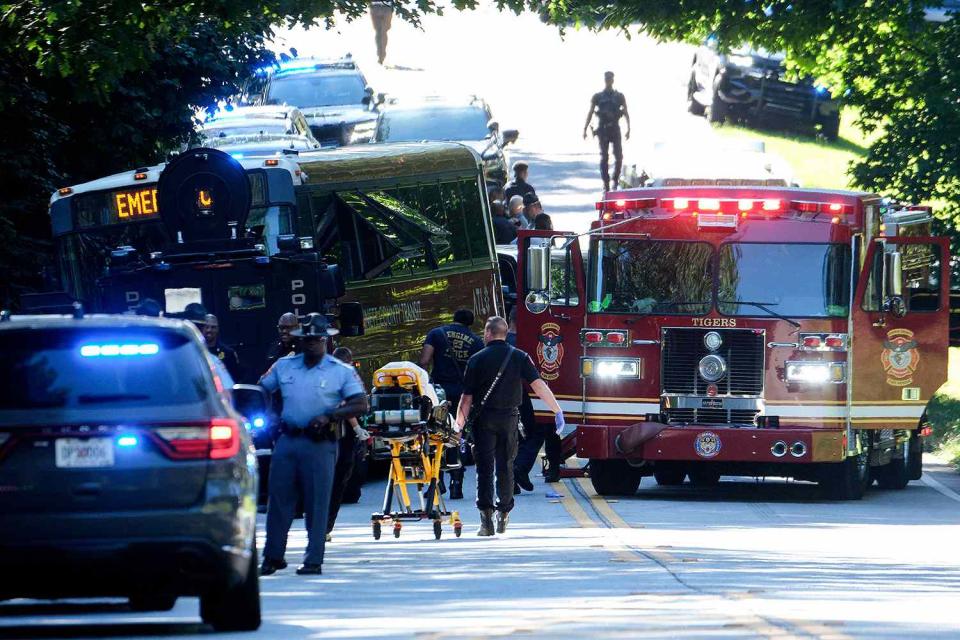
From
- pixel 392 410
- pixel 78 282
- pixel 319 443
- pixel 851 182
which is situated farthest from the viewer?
pixel 851 182

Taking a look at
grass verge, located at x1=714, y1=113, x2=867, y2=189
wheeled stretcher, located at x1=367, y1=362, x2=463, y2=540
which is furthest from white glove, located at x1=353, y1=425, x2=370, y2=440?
grass verge, located at x1=714, y1=113, x2=867, y2=189

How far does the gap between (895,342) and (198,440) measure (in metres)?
11.1

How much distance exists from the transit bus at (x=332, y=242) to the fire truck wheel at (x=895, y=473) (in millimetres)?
4762

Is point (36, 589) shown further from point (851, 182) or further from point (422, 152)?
point (851, 182)

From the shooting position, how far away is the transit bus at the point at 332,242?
19.6m

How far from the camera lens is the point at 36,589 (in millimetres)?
9992

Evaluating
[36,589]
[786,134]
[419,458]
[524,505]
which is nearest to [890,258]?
[524,505]

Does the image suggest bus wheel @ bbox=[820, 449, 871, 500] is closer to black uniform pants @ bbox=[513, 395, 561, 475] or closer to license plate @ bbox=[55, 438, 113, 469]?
black uniform pants @ bbox=[513, 395, 561, 475]

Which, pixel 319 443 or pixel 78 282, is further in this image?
pixel 78 282

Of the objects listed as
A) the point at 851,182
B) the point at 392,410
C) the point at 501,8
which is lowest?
the point at 392,410

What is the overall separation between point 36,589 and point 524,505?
987cm

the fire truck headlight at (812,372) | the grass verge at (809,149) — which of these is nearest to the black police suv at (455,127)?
the grass verge at (809,149)

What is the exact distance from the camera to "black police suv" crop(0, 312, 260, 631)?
9906 mm

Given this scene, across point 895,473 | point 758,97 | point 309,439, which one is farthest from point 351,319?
point 758,97
